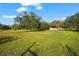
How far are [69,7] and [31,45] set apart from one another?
57cm

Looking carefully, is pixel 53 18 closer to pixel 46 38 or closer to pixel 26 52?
pixel 46 38

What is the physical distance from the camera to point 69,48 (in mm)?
2840

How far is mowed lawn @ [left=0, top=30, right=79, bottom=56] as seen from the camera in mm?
2830

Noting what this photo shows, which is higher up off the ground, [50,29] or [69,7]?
[69,7]

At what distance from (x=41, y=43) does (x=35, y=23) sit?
229mm

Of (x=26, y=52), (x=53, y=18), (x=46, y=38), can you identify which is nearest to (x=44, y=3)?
(x=53, y=18)

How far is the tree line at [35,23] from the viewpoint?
286 centimetres

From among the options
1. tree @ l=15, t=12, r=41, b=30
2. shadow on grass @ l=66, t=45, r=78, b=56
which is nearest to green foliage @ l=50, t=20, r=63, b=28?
tree @ l=15, t=12, r=41, b=30

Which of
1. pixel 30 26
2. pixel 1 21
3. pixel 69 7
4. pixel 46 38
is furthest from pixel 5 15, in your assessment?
pixel 69 7

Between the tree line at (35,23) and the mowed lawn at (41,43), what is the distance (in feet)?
0.18

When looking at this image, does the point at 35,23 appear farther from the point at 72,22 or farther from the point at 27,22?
the point at 72,22

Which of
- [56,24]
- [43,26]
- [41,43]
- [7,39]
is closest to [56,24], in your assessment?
[56,24]

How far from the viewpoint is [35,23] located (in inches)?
114

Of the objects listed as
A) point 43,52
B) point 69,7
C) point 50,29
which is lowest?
point 43,52
